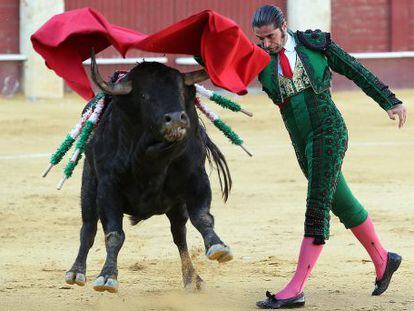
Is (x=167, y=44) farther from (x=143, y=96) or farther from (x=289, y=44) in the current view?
(x=289, y=44)

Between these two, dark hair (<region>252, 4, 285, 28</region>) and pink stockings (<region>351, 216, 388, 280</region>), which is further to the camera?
pink stockings (<region>351, 216, 388, 280</region>)

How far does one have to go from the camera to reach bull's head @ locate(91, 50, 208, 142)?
16.2ft

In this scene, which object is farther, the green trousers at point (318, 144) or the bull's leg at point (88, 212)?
the bull's leg at point (88, 212)

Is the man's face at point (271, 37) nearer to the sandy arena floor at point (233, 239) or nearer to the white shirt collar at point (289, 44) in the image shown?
the white shirt collar at point (289, 44)

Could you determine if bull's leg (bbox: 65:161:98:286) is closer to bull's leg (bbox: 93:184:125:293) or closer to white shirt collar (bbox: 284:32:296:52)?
bull's leg (bbox: 93:184:125:293)

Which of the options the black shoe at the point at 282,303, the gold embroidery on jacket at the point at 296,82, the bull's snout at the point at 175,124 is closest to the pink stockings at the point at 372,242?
the black shoe at the point at 282,303

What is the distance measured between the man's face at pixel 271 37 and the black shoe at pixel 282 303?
99cm

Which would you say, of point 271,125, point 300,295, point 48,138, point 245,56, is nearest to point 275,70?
point 245,56

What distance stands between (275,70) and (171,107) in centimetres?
54

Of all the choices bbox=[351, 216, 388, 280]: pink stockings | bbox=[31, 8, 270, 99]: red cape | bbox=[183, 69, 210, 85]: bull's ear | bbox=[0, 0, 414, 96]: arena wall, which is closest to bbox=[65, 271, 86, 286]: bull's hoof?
bbox=[31, 8, 270, 99]: red cape

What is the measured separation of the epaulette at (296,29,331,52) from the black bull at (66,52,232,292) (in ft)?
1.42

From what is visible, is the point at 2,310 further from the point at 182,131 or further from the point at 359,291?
the point at 359,291

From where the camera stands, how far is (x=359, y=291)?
5738mm

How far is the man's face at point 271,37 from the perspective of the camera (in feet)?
16.9
